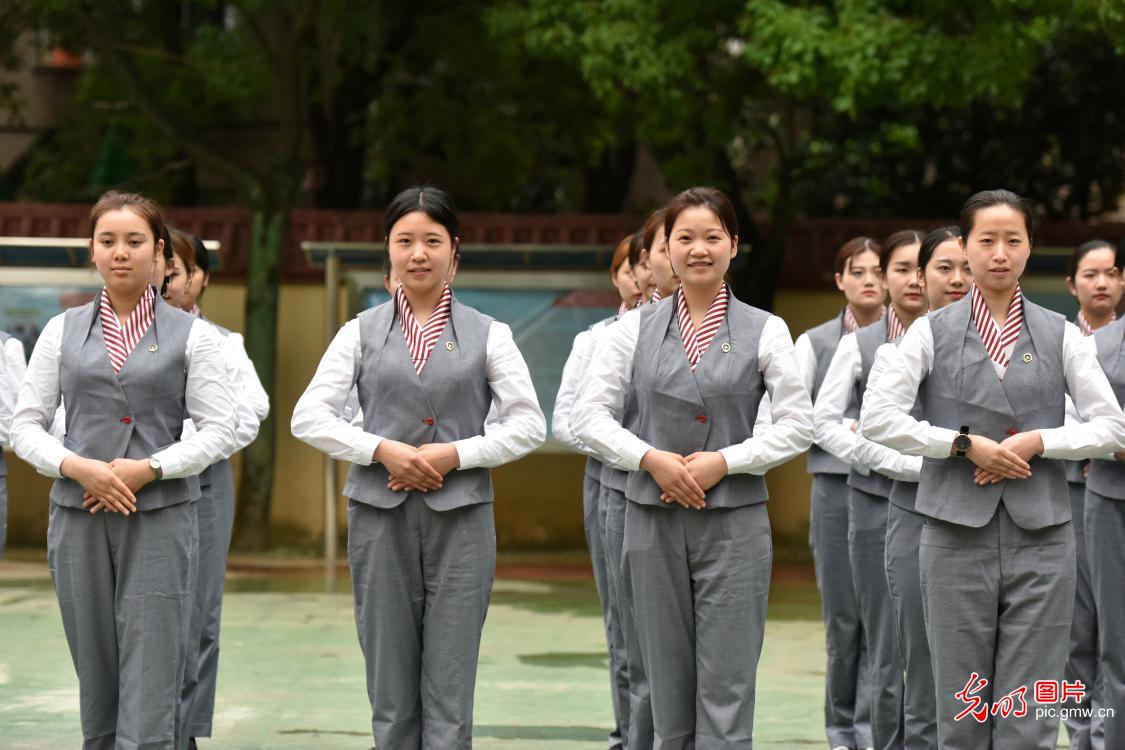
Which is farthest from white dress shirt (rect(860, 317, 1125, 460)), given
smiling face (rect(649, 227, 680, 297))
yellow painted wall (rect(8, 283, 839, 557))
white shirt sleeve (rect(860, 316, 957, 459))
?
yellow painted wall (rect(8, 283, 839, 557))

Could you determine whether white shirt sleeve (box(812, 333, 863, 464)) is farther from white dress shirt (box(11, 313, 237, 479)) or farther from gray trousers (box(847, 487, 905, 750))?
white dress shirt (box(11, 313, 237, 479))

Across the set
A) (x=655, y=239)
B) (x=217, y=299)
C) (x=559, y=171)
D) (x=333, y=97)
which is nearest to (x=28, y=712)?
(x=655, y=239)

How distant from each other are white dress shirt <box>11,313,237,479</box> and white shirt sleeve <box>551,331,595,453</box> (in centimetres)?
158

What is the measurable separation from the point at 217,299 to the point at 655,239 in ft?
21.8

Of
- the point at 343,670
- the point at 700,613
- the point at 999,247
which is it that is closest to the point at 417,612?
the point at 700,613

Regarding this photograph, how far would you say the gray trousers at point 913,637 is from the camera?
472 centimetres

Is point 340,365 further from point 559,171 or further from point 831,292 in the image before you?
point 559,171

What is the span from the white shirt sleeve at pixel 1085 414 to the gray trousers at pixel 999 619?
0.69 ft

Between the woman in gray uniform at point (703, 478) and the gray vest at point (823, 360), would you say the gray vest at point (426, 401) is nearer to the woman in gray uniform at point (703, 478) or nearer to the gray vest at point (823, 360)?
the woman in gray uniform at point (703, 478)

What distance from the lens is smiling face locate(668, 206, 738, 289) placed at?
422cm

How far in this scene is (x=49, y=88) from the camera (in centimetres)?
1623

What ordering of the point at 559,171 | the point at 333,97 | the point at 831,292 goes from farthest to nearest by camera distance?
the point at 559,171, the point at 333,97, the point at 831,292

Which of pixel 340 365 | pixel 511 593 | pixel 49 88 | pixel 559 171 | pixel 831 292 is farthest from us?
pixel 49 88

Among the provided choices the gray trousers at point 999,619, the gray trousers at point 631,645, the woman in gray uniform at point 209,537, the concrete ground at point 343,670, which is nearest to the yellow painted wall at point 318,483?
the concrete ground at point 343,670
